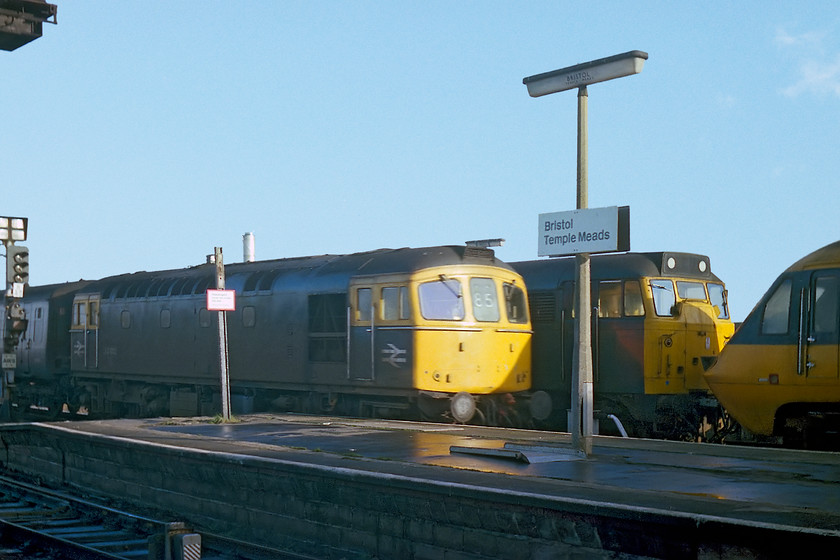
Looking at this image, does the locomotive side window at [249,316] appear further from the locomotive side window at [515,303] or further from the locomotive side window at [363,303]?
the locomotive side window at [515,303]

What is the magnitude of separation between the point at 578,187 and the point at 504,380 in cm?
798

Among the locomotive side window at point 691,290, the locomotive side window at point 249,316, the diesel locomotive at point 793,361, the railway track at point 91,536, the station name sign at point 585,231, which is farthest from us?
the locomotive side window at point 249,316

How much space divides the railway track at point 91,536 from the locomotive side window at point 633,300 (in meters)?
9.45

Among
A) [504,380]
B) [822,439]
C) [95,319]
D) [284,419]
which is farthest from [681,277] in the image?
[95,319]

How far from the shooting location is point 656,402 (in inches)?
728

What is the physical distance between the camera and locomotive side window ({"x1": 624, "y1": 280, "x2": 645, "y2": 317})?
18.6 m

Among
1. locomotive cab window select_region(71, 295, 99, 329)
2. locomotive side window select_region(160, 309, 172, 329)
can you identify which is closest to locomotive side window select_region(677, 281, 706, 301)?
locomotive side window select_region(160, 309, 172, 329)

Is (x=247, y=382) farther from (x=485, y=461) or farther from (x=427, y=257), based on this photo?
(x=485, y=461)

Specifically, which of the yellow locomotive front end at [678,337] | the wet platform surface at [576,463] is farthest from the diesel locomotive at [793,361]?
the yellow locomotive front end at [678,337]

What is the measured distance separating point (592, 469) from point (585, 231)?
2.53m

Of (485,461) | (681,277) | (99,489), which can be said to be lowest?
Result: (99,489)

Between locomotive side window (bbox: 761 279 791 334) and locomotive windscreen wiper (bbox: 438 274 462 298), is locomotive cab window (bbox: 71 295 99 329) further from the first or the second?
locomotive side window (bbox: 761 279 791 334)

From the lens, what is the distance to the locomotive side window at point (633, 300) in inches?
731

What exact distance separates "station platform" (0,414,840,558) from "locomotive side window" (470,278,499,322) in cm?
298
